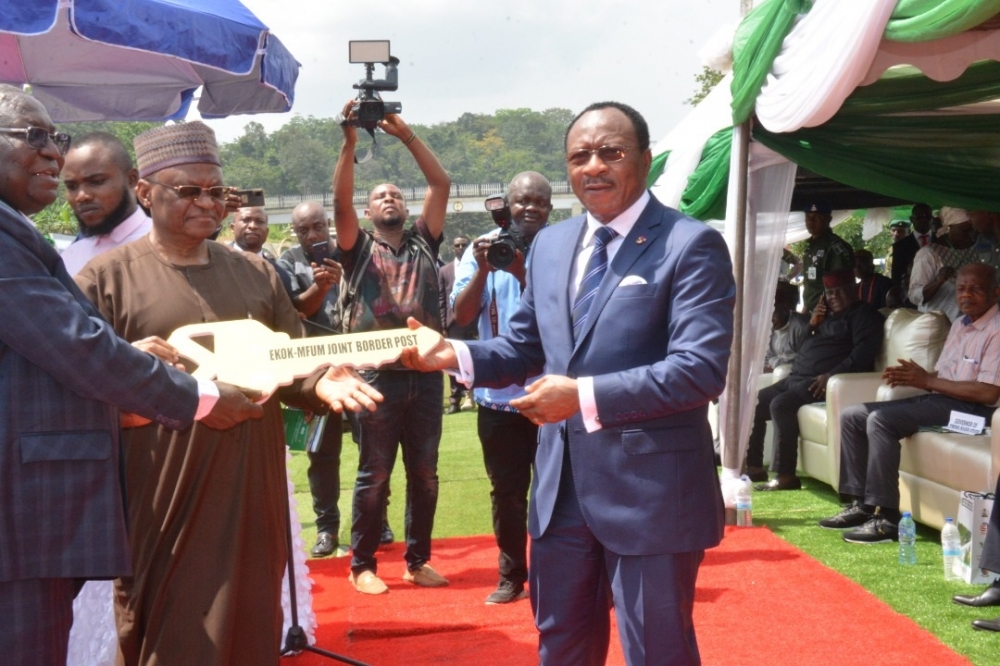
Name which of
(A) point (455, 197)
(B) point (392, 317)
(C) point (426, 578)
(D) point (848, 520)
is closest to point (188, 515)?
(B) point (392, 317)

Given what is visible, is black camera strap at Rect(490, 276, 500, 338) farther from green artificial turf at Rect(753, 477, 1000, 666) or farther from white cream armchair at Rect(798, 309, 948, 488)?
white cream armchair at Rect(798, 309, 948, 488)

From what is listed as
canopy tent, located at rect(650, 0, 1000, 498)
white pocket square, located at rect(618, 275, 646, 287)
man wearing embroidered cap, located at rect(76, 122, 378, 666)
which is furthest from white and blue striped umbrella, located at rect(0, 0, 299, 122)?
white pocket square, located at rect(618, 275, 646, 287)

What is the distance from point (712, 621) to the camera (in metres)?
5.25

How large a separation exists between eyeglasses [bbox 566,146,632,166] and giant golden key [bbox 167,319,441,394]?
0.75 metres

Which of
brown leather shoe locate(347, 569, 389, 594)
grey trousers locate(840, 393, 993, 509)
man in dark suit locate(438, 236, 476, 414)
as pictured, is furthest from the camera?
grey trousers locate(840, 393, 993, 509)

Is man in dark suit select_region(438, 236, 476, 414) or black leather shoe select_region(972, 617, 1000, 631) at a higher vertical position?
man in dark suit select_region(438, 236, 476, 414)

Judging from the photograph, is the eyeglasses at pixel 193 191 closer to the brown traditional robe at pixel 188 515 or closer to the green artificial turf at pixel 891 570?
the brown traditional robe at pixel 188 515

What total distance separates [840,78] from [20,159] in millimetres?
4441

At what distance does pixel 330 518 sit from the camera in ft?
22.9

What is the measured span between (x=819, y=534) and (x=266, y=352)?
5087mm

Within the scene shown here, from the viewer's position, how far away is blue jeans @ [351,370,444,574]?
5.62 m

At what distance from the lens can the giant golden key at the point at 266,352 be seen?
3.08 metres

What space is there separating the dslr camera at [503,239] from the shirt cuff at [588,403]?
2193 mm

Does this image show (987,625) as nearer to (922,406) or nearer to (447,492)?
(922,406)
